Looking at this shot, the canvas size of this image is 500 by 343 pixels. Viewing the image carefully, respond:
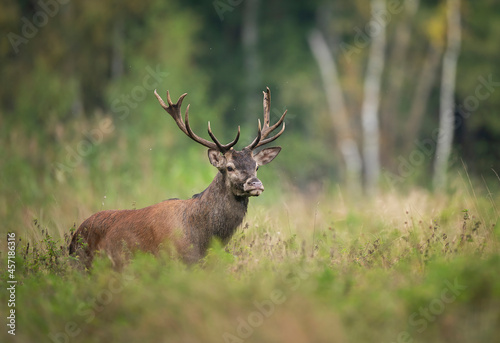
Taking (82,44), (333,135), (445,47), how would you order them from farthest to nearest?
(333,135)
(445,47)
(82,44)

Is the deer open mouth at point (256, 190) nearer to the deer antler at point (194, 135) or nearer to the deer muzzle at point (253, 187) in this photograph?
the deer muzzle at point (253, 187)

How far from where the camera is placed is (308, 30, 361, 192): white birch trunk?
86.8ft

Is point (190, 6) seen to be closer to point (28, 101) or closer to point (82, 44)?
point (82, 44)

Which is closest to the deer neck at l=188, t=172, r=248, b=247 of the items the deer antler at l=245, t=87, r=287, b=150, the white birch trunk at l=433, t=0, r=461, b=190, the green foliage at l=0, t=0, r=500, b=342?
the green foliage at l=0, t=0, r=500, b=342

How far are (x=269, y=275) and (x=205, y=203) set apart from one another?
1.94 metres

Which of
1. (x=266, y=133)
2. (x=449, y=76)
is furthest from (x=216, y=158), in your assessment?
(x=449, y=76)

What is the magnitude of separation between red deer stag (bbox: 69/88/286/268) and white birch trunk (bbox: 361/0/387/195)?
17.9 metres

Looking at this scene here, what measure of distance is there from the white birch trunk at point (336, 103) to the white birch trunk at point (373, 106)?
481 millimetres

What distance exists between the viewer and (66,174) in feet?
42.1

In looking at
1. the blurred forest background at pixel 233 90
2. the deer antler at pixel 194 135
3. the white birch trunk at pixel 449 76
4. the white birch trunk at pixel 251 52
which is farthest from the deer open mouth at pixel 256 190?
the white birch trunk at pixel 251 52

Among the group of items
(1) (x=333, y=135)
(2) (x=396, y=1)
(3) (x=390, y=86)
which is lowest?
(1) (x=333, y=135)

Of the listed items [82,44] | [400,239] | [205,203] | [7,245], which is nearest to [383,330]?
[400,239]

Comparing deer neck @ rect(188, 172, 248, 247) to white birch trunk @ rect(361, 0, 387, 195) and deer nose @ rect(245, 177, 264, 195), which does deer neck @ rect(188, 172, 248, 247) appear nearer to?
deer nose @ rect(245, 177, 264, 195)

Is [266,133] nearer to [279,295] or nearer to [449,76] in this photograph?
[279,295]
